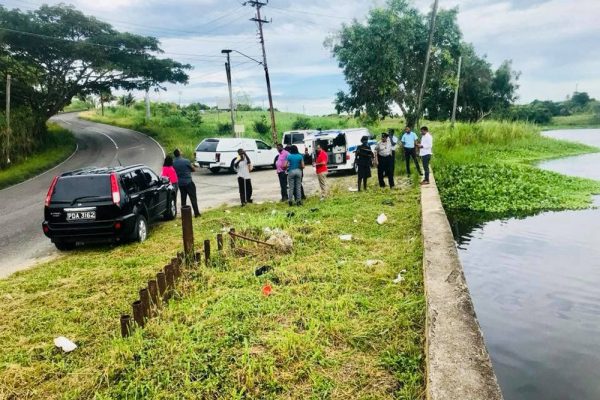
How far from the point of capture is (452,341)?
3.49 meters

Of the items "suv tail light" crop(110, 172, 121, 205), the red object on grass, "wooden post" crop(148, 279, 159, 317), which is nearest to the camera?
"wooden post" crop(148, 279, 159, 317)

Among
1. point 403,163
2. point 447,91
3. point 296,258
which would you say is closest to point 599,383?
point 296,258

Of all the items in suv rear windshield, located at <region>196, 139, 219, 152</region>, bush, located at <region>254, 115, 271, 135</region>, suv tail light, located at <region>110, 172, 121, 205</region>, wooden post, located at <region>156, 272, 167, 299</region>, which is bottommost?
wooden post, located at <region>156, 272, 167, 299</region>

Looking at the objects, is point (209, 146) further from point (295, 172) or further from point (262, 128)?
point (262, 128)

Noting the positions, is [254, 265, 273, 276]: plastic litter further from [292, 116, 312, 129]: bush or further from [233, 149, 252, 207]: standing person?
[292, 116, 312, 129]: bush

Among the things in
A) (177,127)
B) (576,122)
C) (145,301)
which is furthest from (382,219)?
(576,122)

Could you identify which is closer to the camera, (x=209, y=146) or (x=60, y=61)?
(x=209, y=146)

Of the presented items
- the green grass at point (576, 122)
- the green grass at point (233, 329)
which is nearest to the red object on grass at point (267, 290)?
the green grass at point (233, 329)

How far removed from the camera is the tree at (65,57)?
80.6 ft

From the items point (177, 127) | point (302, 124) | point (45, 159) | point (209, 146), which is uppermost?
point (177, 127)

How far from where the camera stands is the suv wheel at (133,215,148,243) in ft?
27.5

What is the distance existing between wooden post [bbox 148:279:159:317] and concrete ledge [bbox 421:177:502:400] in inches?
110

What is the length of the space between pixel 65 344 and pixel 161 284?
1.11m

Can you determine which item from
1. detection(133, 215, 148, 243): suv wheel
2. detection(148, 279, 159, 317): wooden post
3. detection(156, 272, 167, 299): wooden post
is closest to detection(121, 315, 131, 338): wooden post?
detection(148, 279, 159, 317): wooden post
